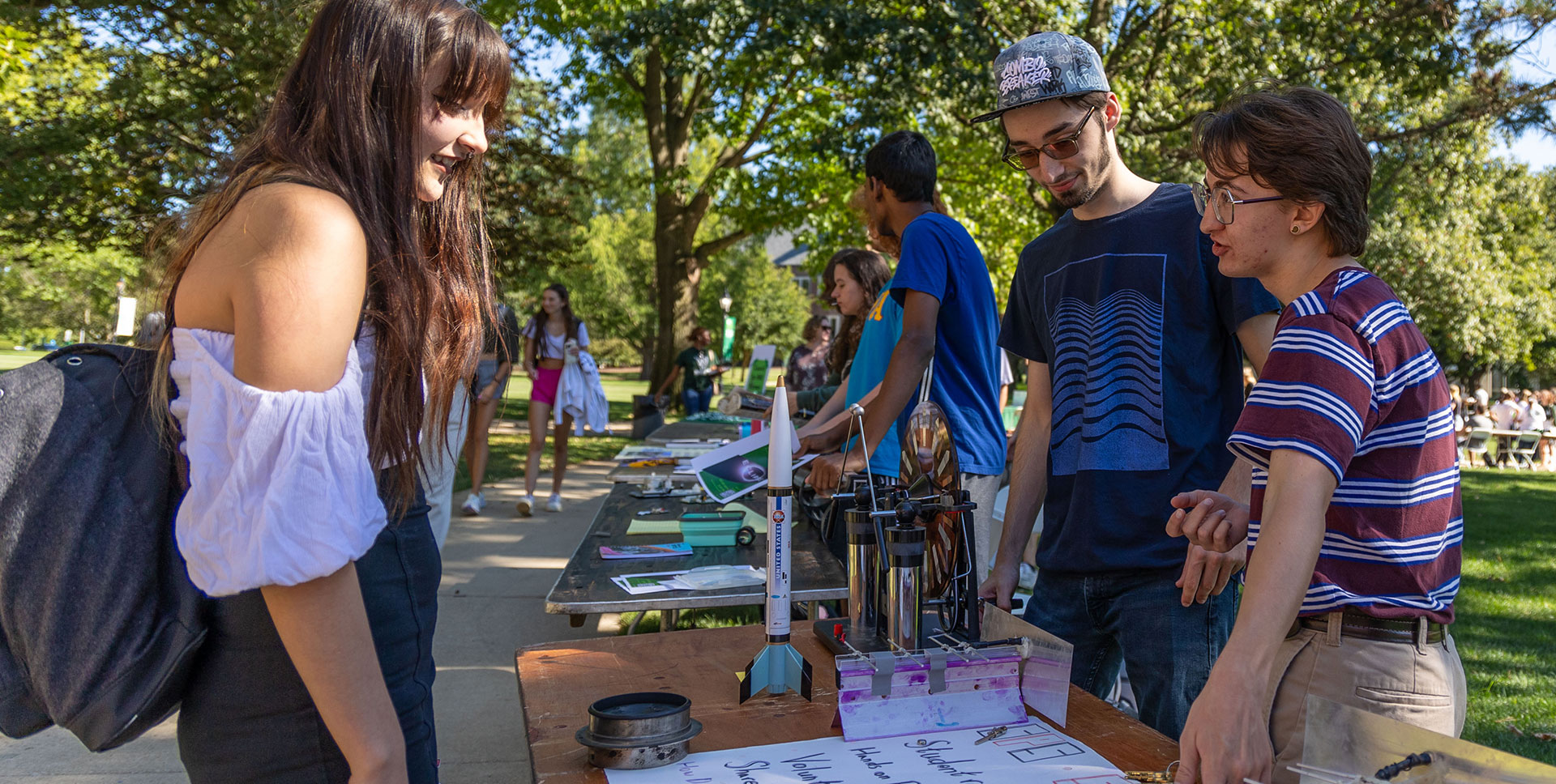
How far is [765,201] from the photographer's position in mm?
17781

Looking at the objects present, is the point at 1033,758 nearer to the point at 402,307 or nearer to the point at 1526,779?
the point at 1526,779

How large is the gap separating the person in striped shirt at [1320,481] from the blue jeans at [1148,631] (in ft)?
1.77

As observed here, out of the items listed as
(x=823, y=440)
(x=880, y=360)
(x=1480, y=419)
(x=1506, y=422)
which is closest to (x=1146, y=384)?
(x=823, y=440)

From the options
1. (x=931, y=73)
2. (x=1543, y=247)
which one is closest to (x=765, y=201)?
(x=931, y=73)

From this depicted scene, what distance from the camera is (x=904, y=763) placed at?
147 cm

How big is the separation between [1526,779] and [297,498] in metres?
1.27

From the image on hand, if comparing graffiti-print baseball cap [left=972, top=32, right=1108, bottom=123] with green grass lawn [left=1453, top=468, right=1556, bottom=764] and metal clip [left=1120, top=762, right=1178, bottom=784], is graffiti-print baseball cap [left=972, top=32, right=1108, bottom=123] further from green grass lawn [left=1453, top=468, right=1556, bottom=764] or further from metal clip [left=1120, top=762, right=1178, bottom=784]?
green grass lawn [left=1453, top=468, right=1556, bottom=764]

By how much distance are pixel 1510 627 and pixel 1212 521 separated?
6248 mm

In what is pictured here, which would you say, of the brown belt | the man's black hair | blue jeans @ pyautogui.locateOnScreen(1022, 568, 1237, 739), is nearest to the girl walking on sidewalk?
the man's black hair

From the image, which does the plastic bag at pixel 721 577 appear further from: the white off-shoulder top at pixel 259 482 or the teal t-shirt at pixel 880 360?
the white off-shoulder top at pixel 259 482

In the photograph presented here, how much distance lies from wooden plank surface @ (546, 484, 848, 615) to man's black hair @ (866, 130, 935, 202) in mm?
1198

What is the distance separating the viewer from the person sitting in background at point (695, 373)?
56.5 feet

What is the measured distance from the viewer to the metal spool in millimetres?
1796

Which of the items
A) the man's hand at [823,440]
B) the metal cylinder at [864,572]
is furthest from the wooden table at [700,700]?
the man's hand at [823,440]
